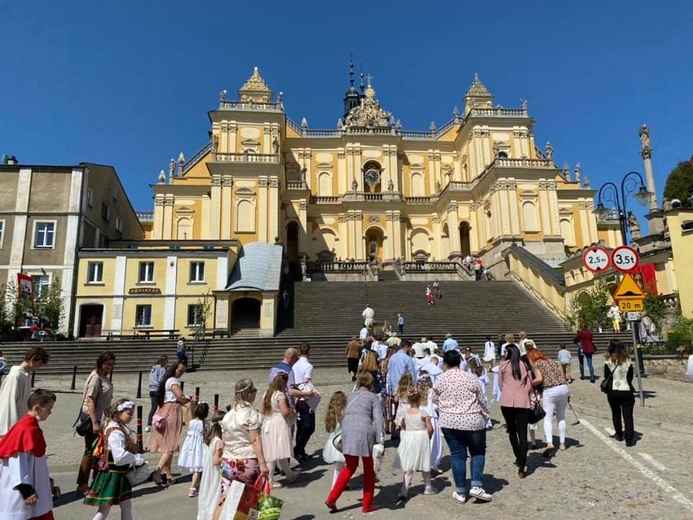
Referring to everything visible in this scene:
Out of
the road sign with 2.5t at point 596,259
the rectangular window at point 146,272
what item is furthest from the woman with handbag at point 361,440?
the rectangular window at point 146,272

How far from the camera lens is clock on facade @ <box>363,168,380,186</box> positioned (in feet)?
166

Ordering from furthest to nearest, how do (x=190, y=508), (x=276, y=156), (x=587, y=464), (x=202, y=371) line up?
(x=276, y=156)
(x=202, y=371)
(x=587, y=464)
(x=190, y=508)

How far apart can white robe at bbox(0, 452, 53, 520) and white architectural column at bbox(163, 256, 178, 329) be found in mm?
24939

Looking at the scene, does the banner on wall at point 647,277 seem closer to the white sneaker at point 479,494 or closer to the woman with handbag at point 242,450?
the white sneaker at point 479,494

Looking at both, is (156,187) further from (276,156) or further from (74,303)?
(74,303)

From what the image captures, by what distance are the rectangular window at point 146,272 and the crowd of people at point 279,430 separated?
69.8ft

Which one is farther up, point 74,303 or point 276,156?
point 276,156

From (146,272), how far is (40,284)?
558 centimetres

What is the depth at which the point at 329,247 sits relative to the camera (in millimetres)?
48406

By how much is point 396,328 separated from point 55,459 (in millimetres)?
19260

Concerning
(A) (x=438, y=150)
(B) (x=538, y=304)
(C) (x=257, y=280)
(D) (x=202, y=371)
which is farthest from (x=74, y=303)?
(A) (x=438, y=150)

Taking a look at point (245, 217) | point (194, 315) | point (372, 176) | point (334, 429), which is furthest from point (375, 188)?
point (334, 429)

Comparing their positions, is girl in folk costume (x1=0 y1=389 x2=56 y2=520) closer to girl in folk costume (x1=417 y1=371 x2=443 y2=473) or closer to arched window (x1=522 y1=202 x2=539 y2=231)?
girl in folk costume (x1=417 y1=371 x2=443 y2=473)

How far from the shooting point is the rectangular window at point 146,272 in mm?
28562
